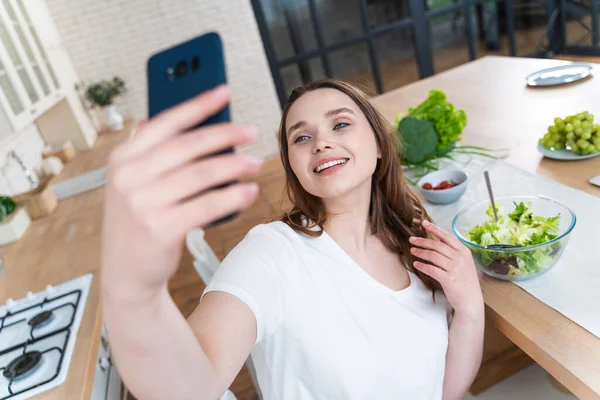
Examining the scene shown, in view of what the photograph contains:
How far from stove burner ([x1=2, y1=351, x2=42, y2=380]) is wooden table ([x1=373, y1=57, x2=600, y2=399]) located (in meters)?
1.02

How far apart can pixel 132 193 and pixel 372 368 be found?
65 cm

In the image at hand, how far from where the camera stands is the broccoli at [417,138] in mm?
1454

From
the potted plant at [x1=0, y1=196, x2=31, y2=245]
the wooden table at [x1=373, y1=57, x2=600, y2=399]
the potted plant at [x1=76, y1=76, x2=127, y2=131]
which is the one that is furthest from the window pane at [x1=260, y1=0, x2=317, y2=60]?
the potted plant at [x1=0, y1=196, x2=31, y2=245]

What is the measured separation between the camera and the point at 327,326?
0.85 m

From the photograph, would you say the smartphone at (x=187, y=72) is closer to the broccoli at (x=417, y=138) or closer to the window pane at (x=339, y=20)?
the broccoli at (x=417, y=138)

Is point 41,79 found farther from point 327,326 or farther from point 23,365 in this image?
point 327,326

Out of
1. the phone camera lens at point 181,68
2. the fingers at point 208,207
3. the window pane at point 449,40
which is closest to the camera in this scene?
the fingers at point 208,207

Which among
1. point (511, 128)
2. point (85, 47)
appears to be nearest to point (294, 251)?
point (511, 128)

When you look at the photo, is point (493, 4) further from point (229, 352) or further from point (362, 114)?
point (229, 352)

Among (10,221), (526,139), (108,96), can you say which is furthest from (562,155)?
(108,96)

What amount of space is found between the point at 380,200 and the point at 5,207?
5.61ft

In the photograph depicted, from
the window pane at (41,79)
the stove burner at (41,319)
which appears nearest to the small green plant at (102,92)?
the window pane at (41,79)

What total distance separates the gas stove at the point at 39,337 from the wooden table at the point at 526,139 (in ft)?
3.16

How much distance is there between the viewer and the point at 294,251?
888mm
